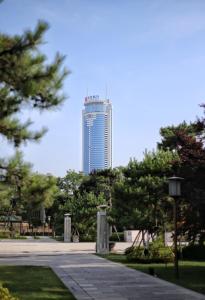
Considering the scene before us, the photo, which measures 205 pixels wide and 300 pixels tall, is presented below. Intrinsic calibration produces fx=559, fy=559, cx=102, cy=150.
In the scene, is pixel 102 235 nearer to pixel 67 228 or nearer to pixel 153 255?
pixel 153 255

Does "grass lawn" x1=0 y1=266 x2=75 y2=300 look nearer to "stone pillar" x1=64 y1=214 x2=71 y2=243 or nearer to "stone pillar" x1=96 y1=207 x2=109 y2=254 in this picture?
"stone pillar" x1=96 y1=207 x2=109 y2=254

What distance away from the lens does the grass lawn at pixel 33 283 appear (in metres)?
11.3

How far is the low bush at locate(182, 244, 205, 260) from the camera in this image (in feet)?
71.7

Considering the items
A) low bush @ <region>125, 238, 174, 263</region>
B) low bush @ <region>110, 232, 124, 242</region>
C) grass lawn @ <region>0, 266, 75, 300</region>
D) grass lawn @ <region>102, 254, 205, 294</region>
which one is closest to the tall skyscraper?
low bush @ <region>110, 232, 124, 242</region>

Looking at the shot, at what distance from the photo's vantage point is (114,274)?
1603 centimetres

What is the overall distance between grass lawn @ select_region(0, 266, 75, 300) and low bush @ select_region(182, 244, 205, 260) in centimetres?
685

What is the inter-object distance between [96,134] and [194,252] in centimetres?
5448

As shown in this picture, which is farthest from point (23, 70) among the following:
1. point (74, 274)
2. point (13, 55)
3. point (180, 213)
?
point (180, 213)

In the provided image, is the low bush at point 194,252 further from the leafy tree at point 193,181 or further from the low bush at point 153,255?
→ the leafy tree at point 193,181

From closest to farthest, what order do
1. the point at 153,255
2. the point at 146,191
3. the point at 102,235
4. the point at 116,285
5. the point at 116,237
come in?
1. the point at 116,285
2. the point at 153,255
3. the point at 146,191
4. the point at 102,235
5. the point at 116,237

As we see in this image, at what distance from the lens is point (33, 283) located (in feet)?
44.2

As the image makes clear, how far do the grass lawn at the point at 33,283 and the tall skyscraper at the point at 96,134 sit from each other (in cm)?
5236

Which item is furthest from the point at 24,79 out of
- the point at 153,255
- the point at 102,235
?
the point at 102,235

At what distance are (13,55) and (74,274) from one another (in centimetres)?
1007
